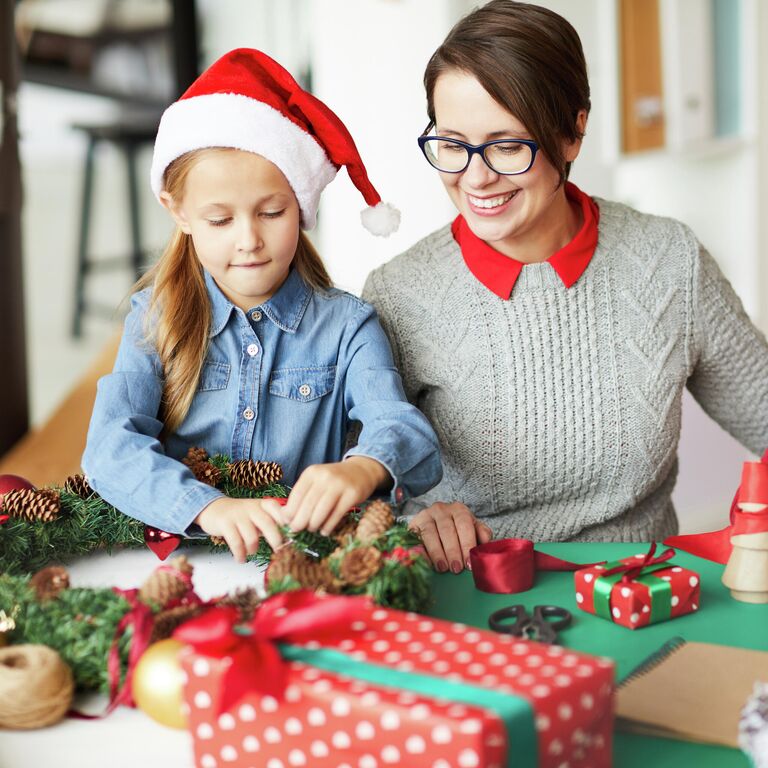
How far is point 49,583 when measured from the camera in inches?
36.4

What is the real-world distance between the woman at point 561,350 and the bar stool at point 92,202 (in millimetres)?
3671

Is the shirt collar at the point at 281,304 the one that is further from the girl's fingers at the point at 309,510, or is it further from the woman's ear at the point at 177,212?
the girl's fingers at the point at 309,510

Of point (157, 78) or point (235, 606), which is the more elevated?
point (157, 78)

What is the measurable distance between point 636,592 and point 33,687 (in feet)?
1.80

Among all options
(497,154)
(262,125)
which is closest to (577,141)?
(497,154)

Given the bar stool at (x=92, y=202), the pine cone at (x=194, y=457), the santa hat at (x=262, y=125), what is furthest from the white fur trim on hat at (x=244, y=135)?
the bar stool at (x=92, y=202)

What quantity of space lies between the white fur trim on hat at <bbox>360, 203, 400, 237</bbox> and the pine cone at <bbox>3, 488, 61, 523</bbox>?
1.88 feet

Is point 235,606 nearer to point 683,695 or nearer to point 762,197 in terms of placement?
Answer: point 683,695

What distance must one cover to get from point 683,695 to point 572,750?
20 centimetres

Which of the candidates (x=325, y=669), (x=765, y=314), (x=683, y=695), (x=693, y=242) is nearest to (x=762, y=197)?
(x=765, y=314)

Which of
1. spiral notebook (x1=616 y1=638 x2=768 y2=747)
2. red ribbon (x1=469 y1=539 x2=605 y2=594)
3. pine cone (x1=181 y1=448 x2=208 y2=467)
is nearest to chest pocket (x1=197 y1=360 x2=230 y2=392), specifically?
pine cone (x1=181 y1=448 x2=208 y2=467)

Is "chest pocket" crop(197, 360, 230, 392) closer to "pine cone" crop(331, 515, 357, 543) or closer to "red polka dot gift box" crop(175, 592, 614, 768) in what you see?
"pine cone" crop(331, 515, 357, 543)

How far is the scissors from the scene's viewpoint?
3.14 feet

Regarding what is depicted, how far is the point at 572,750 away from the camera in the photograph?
0.69 meters
